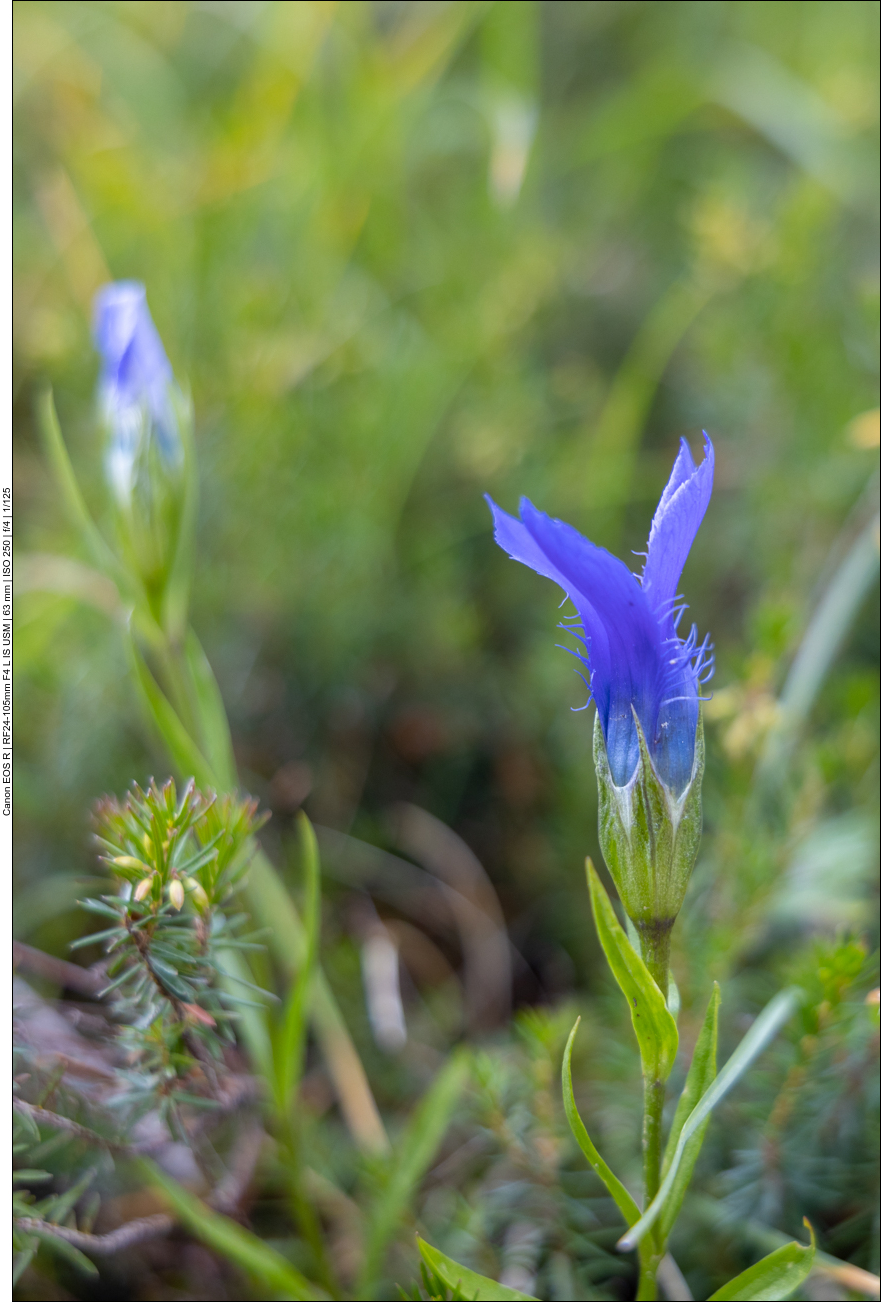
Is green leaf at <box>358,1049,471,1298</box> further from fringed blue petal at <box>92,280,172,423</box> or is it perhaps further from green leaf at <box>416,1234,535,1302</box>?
fringed blue petal at <box>92,280,172,423</box>

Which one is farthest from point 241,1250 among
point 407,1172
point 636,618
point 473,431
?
point 473,431

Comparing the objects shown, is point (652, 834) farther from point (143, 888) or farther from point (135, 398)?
point (135, 398)

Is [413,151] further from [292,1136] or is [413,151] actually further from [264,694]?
[292,1136]

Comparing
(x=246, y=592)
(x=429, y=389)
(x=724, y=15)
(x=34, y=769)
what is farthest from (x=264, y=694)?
(x=724, y=15)

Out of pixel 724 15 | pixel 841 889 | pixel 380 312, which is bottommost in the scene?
pixel 841 889

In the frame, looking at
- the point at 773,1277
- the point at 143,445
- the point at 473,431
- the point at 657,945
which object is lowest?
the point at 773,1277

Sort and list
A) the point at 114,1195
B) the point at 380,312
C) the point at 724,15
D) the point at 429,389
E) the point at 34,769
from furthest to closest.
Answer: the point at 724,15 → the point at 380,312 → the point at 429,389 → the point at 34,769 → the point at 114,1195
